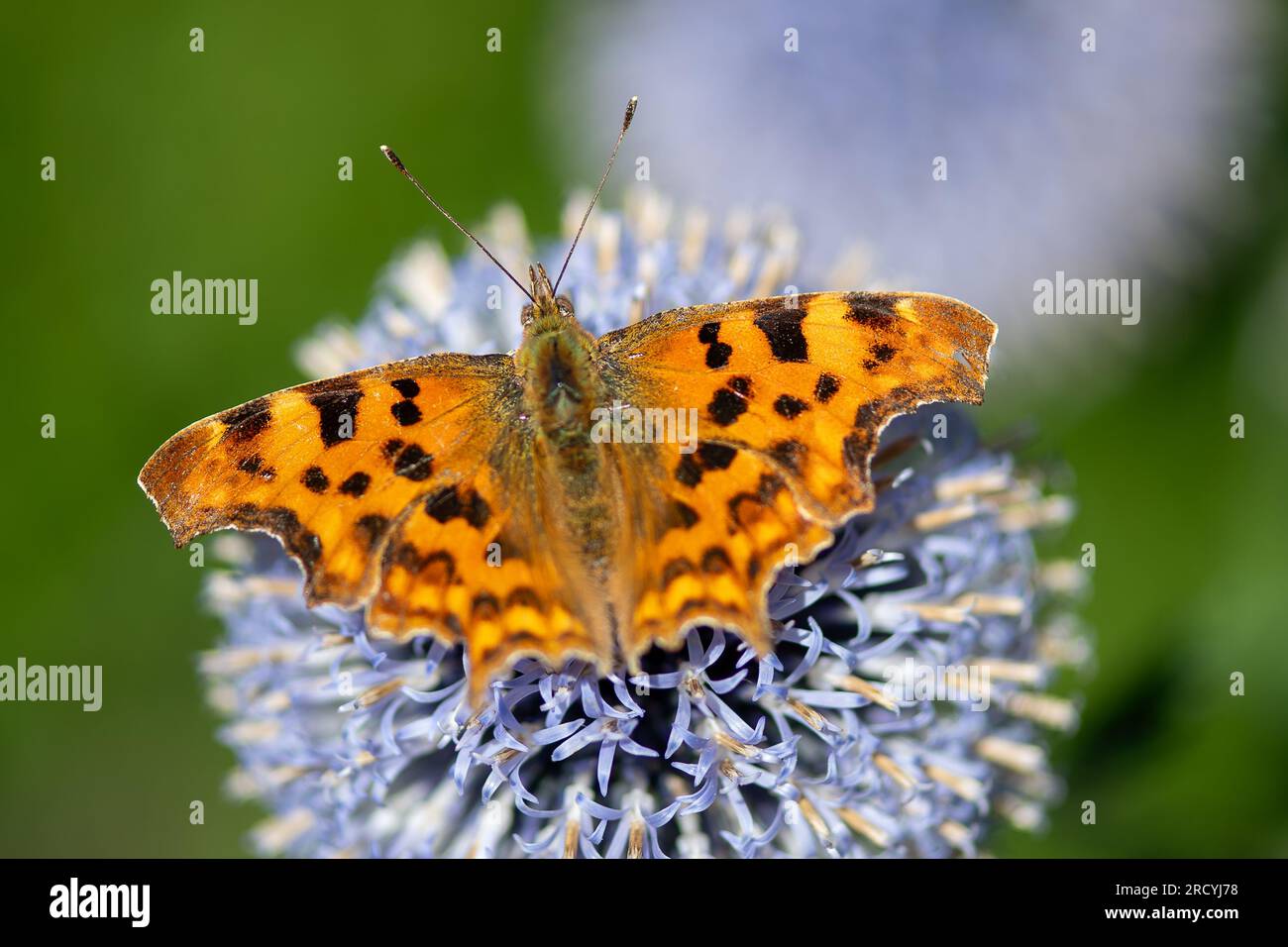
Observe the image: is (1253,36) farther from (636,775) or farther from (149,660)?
(149,660)

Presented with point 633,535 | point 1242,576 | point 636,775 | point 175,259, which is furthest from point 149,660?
point 1242,576

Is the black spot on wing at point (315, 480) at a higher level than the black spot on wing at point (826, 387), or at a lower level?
lower

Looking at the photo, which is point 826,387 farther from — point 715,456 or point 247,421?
point 247,421

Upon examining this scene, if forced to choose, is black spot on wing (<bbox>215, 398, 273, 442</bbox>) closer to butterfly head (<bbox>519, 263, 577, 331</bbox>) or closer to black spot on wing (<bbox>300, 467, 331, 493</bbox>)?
black spot on wing (<bbox>300, 467, 331, 493</bbox>)

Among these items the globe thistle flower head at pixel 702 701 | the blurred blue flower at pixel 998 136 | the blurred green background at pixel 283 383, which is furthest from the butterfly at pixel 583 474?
the blurred blue flower at pixel 998 136

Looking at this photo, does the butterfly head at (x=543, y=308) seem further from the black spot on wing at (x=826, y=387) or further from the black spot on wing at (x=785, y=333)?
the black spot on wing at (x=826, y=387)

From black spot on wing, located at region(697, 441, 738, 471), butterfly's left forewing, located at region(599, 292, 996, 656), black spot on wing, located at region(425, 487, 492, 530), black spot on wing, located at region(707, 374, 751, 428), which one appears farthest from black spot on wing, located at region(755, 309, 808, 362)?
black spot on wing, located at region(425, 487, 492, 530)
